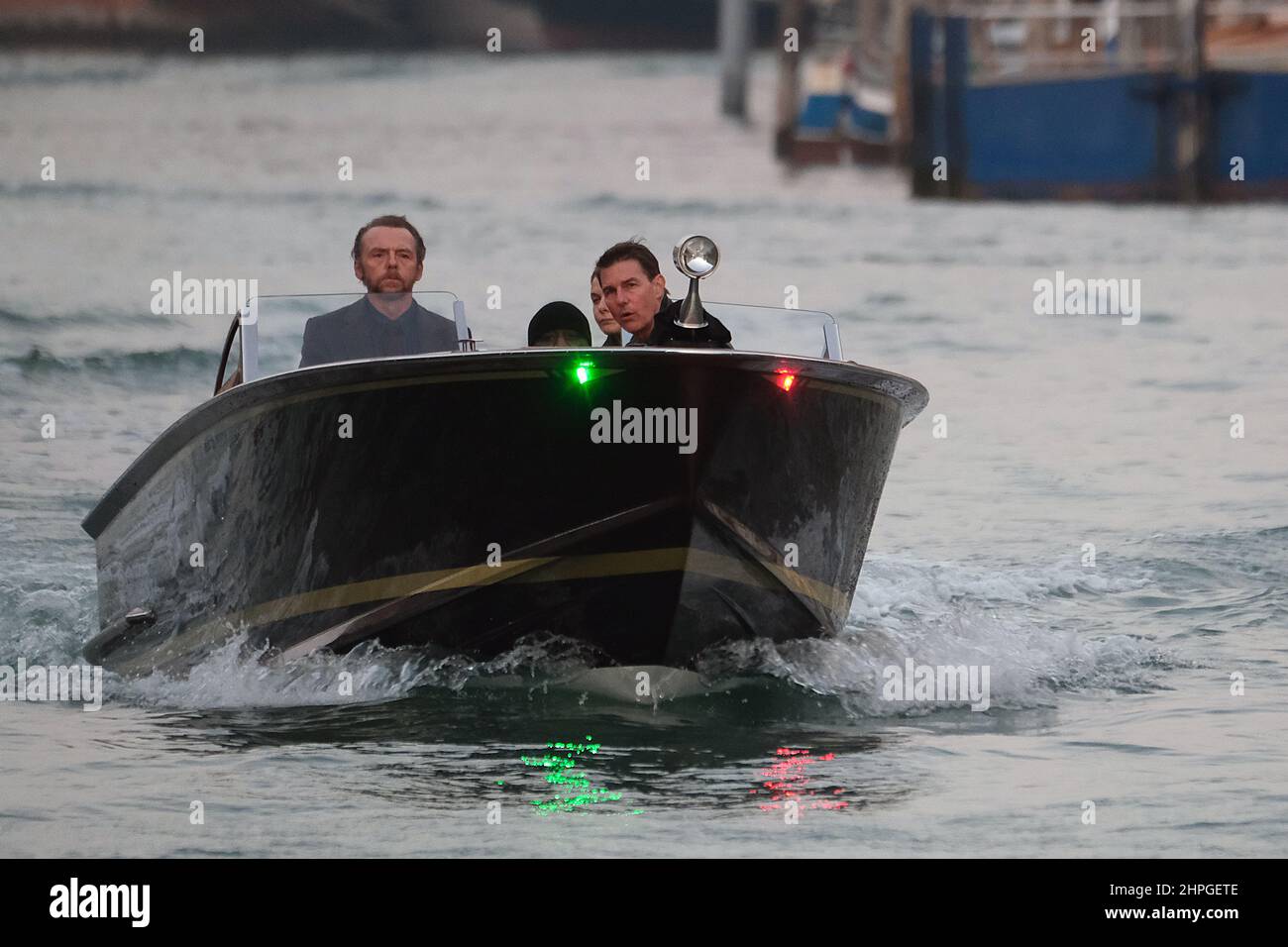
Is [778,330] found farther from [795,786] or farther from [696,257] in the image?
[795,786]

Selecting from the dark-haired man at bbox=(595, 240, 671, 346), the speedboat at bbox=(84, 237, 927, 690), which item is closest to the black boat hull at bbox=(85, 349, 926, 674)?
the speedboat at bbox=(84, 237, 927, 690)

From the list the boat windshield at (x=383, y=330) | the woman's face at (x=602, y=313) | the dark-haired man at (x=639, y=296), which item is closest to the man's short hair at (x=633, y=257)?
the dark-haired man at (x=639, y=296)

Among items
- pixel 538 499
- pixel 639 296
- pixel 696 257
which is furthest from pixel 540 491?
pixel 696 257

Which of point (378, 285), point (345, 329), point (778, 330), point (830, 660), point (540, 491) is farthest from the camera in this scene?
point (778, 330)

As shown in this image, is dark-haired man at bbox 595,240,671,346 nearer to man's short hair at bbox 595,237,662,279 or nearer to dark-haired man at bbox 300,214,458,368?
man's short hair at bbox 595,237,662,279

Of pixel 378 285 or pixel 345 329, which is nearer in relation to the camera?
pixel 345 329

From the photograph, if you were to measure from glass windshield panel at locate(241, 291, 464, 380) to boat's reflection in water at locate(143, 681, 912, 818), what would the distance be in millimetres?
1258

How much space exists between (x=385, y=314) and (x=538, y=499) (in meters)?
1.07

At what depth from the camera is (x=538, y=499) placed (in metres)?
8.20

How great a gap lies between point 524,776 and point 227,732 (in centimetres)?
132

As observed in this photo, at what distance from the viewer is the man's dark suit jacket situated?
866cm

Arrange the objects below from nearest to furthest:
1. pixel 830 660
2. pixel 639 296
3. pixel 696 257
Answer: pixel 696 257
pixel 639 296
pixel 830 660

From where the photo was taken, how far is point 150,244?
93.0 feet

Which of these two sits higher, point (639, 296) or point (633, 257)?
point (633, 257)
